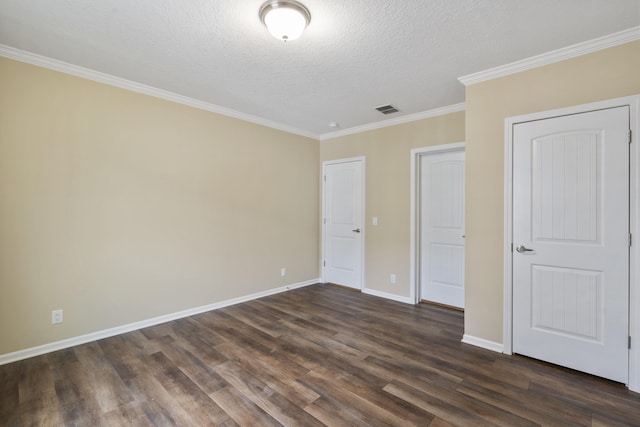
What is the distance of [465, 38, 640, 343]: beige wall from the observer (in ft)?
7.89

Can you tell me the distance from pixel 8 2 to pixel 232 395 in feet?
10.0

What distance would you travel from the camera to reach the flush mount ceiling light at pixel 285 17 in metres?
1.88

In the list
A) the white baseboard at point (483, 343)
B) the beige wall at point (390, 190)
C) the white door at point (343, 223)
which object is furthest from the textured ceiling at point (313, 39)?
the white baseboard at point (483, 343)

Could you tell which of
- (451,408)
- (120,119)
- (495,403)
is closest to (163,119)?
(120,119)

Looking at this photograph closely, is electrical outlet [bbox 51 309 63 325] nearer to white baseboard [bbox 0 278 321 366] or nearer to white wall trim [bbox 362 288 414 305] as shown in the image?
white baseboard [bbox 0 278 321 366]

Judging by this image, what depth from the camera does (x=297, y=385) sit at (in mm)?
2166

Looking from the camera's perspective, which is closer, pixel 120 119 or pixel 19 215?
pixel 19 215

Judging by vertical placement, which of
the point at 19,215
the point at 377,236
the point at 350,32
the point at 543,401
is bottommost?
the point at 543,401

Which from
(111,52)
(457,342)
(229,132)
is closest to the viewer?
(111,52)

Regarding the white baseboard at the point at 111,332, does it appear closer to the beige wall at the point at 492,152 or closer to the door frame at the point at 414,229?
the door frame at the point at 414,229

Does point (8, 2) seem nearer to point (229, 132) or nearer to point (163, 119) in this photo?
point (163, 119)

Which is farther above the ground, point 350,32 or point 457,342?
point 350,32

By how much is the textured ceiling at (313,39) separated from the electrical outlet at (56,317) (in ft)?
7.63

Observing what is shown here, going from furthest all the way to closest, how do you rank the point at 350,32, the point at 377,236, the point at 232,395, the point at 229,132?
the point at 377,236, the point at 229,132, the point at 350,32, the point at 232,395
